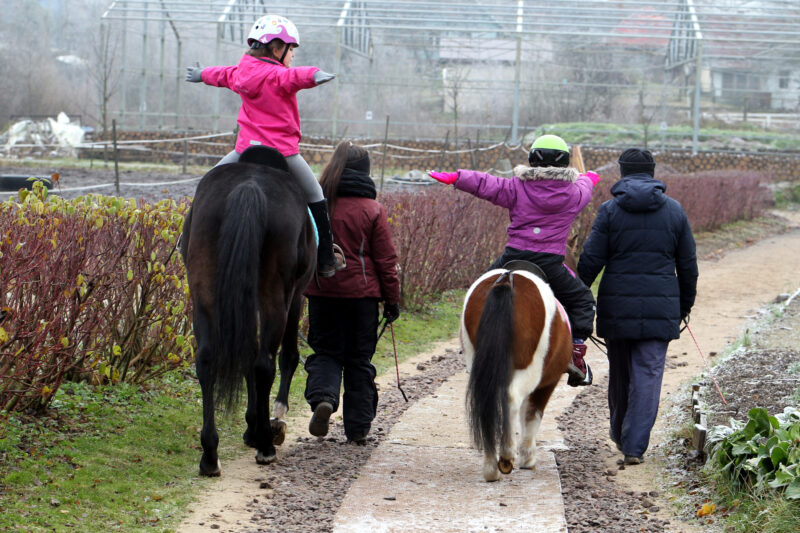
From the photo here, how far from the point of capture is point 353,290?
5.90 meters

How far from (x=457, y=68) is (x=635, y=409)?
27952 millimetres

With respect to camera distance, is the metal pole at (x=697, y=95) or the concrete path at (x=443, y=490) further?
the metal pole at (x=697, y=95)

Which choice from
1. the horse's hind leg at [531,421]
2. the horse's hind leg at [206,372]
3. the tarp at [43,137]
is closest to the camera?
the horse's hind leg at [206,372]

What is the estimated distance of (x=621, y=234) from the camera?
5625 mm

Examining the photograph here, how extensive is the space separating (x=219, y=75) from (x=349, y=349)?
1872 mm

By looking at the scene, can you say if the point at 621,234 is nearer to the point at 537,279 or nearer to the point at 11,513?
the point at 537,279

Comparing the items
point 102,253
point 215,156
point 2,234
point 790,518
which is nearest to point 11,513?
point 2,234

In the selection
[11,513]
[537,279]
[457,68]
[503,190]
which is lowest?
[11,513]

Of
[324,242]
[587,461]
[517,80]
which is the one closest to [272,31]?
[324,242]

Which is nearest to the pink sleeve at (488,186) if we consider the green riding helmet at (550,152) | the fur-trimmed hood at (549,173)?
the fur-trimmed hood at (549,173)

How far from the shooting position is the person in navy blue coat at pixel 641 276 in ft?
18.1

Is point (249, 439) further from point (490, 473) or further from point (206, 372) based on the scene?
point (490, 473)

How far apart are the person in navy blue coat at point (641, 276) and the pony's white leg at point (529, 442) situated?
2.12ft

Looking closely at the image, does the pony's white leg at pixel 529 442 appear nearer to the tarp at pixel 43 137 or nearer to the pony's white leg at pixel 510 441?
the pony's white leg at pixel 510 441
